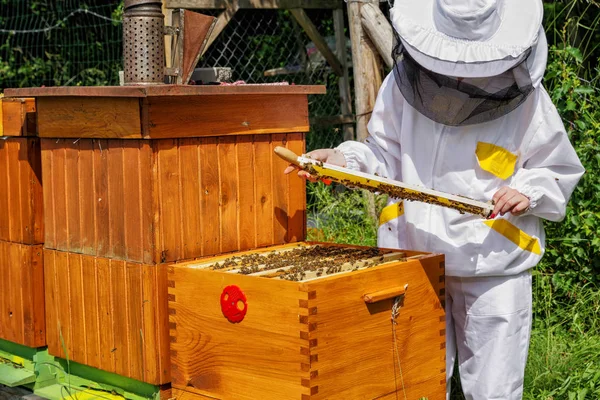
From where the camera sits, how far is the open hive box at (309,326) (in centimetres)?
219

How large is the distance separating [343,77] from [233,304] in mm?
4486

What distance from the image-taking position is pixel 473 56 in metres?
2.48

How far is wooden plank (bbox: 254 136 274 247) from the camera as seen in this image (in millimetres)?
2846

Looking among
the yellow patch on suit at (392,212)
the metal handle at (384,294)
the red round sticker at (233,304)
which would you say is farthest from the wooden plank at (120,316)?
the yellow patch on suit at (392,212)

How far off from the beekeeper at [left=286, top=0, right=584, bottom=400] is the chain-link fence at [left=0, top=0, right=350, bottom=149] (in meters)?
3.58

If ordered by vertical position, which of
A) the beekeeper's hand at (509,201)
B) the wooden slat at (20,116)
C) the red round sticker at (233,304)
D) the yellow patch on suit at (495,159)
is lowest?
the red round sticker at (233,304)

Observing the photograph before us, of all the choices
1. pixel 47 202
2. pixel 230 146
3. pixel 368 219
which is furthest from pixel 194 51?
pixel 368 219

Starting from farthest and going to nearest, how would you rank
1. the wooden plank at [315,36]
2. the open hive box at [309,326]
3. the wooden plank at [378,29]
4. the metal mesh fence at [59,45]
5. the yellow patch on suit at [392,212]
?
the metal mesh fence at [59,45]
the wooden plank at [315,36]
the wooden plank at [378,29]
the yellow patch on suit at [392,212]
the open hive box at [309,326]

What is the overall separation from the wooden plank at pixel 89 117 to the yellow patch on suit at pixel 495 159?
107 cm

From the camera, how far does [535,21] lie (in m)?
2.50

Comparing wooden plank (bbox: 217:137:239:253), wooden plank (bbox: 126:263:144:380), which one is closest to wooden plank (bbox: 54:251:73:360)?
wooden plank (bbox: 126:263:144:380)

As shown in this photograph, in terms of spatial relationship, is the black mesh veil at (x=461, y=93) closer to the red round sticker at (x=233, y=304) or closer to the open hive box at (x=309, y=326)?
the open hive box at (x=309, y=326)

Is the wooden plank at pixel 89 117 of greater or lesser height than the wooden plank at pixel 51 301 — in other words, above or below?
above

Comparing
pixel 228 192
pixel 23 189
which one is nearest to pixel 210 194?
pixel 228 192
